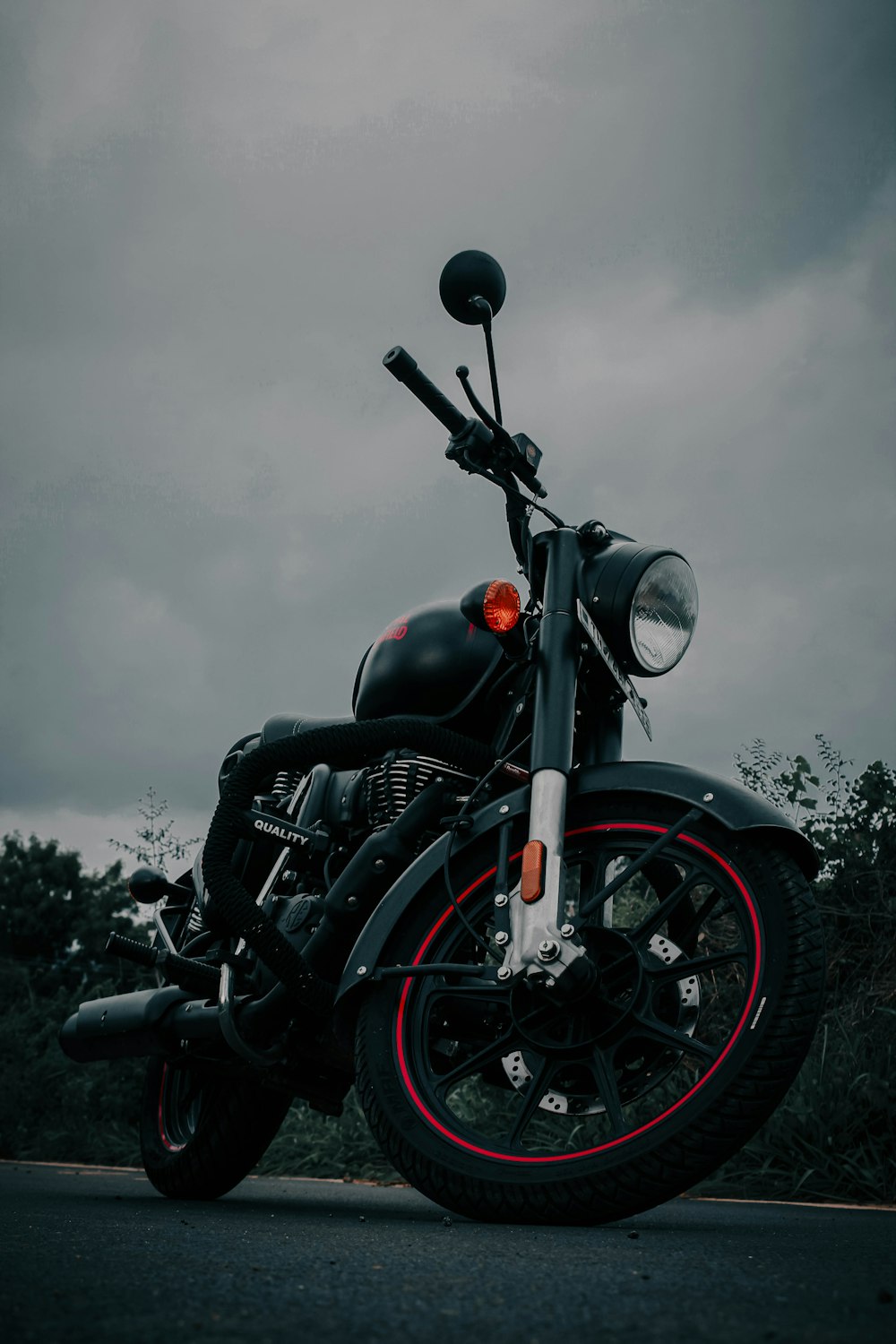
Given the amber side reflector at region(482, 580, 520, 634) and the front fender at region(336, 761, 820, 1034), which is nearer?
the front fender at region(336, 761, 820, 1034)

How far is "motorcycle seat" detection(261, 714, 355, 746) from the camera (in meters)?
3.37

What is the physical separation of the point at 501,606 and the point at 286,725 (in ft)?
3.69

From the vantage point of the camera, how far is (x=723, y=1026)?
15.5 ft

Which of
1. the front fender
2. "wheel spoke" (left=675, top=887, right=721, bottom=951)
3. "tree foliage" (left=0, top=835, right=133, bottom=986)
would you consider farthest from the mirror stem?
"tree foliage" (left=0, top=835, right=133, bottom=986)

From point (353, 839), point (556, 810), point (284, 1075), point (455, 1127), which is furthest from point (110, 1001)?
point (556, 810)

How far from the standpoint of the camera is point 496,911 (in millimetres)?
2291

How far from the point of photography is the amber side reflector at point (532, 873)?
2.18 metres

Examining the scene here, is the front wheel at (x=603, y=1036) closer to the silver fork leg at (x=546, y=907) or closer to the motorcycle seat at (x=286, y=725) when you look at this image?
the silver fork leg at (x=546, y=907)

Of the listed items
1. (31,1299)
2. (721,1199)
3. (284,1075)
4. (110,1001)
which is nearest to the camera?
(31,1299)

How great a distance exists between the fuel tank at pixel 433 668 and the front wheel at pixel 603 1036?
1.85 feet

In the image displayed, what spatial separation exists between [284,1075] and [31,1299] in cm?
176

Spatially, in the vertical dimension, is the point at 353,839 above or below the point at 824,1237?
above

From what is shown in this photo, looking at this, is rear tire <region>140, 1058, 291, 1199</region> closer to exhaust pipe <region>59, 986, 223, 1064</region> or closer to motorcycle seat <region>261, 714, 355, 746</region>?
exhaust pipe <region>59, 986, 223, 1064</region>

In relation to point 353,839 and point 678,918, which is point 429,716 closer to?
point 353,839
